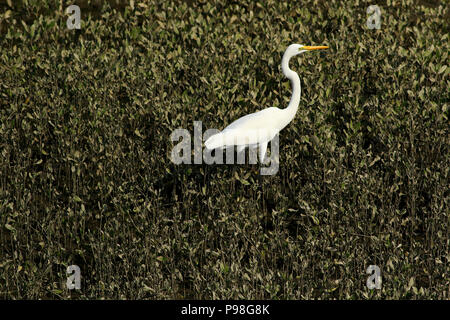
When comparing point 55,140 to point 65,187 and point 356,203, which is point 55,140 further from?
point 356,203

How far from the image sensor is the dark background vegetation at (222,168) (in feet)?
18.7

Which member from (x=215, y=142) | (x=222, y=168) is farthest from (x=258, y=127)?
(x=222, y=168)

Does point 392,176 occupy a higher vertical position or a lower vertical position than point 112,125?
lower

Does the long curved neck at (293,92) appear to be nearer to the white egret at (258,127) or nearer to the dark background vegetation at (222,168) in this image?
the white egret at (258,127)

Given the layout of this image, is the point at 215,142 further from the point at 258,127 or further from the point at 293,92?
the point at 293,92

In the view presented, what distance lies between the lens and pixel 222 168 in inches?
252

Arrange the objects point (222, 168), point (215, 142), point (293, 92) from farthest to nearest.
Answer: point (222, 168)
point (293, 92)
point (215, 142)

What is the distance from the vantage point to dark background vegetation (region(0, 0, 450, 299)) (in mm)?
5688

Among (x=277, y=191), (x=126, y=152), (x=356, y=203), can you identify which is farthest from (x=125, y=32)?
(x=356, y=203)

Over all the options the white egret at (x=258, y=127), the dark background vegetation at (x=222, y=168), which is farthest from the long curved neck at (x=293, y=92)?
the dark background vegetation at (x=222, y=168)

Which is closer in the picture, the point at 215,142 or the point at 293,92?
the point at 215,142

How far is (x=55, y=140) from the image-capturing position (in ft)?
23.5

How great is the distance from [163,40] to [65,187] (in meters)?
2.31

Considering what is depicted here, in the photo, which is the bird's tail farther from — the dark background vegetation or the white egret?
the dark background vegetation
